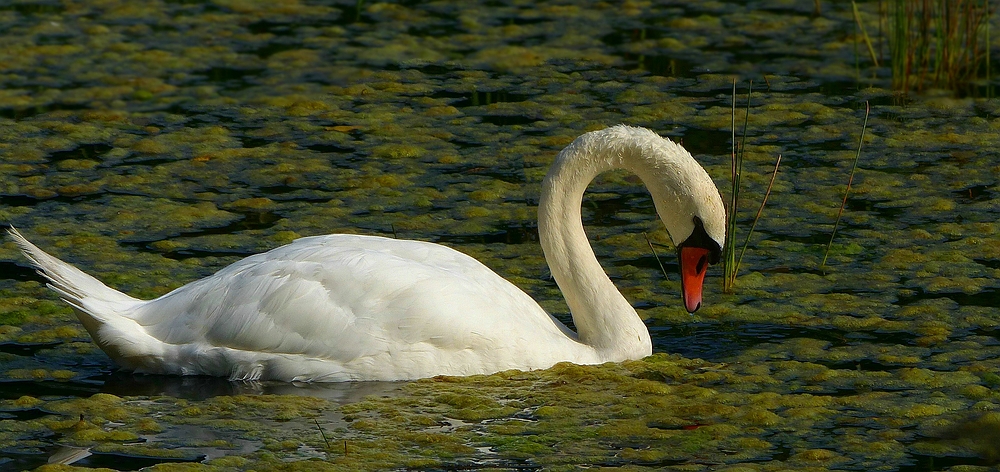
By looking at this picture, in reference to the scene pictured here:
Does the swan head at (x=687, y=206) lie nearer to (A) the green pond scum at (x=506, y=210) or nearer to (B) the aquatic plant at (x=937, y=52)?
(A) the green pond scum at (x=506, y=210)

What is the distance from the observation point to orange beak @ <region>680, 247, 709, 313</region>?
638 centimetres

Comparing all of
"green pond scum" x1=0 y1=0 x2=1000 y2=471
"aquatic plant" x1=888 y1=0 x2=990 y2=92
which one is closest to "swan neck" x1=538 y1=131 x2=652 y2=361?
"green pond scum" x1=0 y1=0 x2=1000 y2=471

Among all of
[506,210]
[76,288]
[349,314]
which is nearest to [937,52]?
[506,210]

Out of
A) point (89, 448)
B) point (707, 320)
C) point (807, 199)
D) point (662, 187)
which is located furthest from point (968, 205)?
point (89, 448)

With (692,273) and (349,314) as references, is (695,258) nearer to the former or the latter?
(692,273)

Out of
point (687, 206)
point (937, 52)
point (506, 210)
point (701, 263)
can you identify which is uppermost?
point (937, 52)

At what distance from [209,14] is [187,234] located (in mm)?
4949

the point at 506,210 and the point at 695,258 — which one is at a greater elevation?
the point at 695,258

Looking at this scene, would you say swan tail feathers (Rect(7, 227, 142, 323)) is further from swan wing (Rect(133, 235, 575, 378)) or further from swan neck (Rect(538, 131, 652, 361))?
swan neck (Rect(538, 131, 652, 361))

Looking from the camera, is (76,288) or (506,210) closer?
(76,288)

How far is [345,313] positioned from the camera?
5992mm

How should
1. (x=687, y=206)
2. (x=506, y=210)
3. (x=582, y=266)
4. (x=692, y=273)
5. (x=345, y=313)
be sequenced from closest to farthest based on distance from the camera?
1. (x=345, y=313)
2. (x=687, y=206)
3. (x=692, y=273)
4. (x=582, y=266)
5. (x=506, y=210)

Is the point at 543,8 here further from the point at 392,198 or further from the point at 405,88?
the point at 392,198

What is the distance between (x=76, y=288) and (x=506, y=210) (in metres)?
2.78
